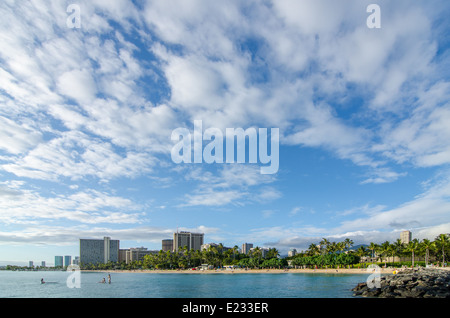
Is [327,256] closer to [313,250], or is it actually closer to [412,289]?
[313,250]

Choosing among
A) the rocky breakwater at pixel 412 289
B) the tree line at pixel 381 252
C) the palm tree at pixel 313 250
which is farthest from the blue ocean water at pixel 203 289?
the palm tree at pixel 313 250

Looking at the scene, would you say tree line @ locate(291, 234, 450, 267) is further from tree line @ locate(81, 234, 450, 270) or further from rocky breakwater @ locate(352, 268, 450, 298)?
rocky breakwater @ locate(352, 268, 450, 298)

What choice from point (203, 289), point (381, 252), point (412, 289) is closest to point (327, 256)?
point (381, 252)

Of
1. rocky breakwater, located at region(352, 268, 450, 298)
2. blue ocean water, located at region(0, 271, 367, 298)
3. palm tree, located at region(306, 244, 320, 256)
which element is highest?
rocky breakwater, located at region(352, 268, 450, 298)

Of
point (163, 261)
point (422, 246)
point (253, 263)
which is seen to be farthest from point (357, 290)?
point (163, 261)

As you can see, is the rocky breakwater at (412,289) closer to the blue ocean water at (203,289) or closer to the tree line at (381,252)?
the blue ocean water at (203,289)

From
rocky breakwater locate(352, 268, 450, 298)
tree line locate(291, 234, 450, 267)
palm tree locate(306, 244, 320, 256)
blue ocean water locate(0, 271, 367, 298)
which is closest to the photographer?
rocky breakwater locate(352, 268, 450, 298)

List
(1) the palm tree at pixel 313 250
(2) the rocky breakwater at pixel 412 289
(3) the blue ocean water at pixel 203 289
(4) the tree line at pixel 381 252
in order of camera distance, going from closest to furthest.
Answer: (2) the rocky breakwater at pixel 412 289, (3) the blue ocean water at pixel 203 289, (4) the tree line at pixel 381 252, (1) the palm tree at pixel 313 250

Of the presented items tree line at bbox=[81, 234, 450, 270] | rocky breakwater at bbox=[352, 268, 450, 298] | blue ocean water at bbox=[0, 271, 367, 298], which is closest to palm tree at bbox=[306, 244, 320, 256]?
tree line at bbox=[81, 234, 450, 270]
